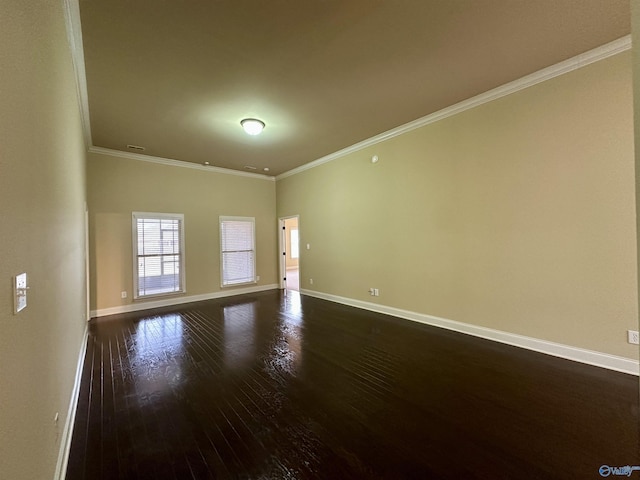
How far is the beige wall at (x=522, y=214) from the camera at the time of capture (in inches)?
106

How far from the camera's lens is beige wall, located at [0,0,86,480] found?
85cm

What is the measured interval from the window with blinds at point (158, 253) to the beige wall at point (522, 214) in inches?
160

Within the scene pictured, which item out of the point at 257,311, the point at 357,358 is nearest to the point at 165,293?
the point at 257,311

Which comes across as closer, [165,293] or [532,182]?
A: [532,182]

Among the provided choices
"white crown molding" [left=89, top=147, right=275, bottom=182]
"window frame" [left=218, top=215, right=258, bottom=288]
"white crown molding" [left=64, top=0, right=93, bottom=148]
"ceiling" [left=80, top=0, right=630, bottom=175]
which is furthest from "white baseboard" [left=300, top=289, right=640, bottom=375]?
"white crown molding" [left=64, top=0, right=93, bottom=148]

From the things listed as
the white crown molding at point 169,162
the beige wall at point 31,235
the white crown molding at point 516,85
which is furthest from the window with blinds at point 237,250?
the beige wall at point 31,235

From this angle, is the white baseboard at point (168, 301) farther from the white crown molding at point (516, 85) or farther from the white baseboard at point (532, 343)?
the white crown molding at point (516, 85)

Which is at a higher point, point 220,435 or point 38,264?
point 38,264

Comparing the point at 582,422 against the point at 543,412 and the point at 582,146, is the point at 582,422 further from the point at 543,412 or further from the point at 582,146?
the point at 582,146

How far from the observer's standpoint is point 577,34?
2.50 m

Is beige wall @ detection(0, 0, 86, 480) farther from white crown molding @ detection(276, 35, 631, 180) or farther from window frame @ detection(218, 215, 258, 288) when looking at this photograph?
window frame @ detection(218, 215, 258, 288)

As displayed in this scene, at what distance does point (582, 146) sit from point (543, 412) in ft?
8.53

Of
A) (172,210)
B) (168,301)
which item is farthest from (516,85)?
(168,301)

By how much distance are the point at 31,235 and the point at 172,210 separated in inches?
204
